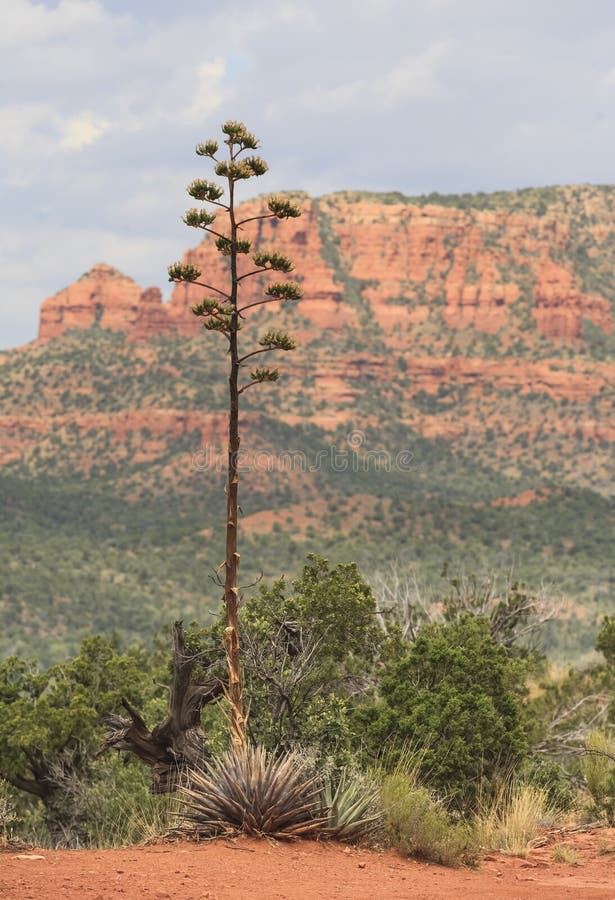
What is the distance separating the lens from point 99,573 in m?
72.4

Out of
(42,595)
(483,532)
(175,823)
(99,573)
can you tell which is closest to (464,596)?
(175,823)

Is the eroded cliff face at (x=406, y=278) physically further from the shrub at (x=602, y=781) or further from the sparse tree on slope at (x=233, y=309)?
the sparse tree on slope at (x=233, y=309)

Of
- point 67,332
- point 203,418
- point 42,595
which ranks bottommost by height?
point 42,595

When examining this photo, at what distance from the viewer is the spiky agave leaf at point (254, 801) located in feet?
32.7

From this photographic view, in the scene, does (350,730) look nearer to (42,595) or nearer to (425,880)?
(425,880)

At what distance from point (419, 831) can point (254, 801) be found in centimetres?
160

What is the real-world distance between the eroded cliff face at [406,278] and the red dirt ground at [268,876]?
130985mm

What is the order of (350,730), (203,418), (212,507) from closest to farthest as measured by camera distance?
(350,730) → (212,507) → (203,418)

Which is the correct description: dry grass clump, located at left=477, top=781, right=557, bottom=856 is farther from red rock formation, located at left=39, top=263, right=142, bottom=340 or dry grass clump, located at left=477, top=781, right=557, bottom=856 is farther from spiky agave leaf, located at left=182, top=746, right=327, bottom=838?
red rock formation, located at left=39, top=263, right=142, bottom=340

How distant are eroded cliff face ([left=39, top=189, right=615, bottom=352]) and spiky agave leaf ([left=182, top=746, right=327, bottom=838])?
429ft

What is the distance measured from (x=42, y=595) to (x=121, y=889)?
2242 inches

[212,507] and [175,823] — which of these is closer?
[175,823]

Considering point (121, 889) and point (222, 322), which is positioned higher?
point (222, 322)

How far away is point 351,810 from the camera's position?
1048cm
